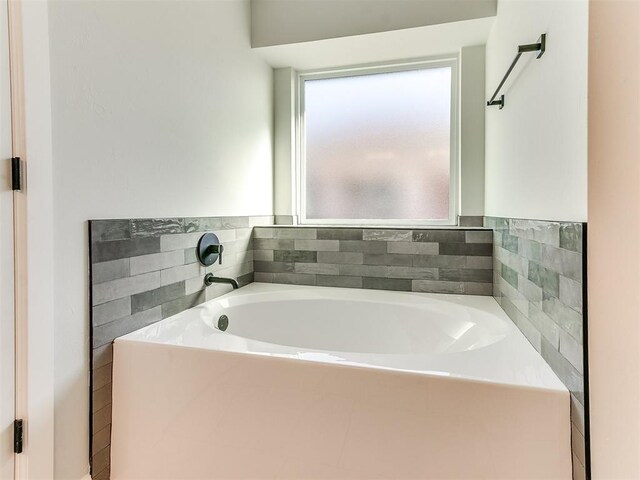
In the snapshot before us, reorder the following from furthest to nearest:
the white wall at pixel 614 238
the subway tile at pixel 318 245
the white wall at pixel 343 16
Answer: the subway tile at pixel 318 245 → the white wall at pixel 343 16 → the white wall at pixel 614 238

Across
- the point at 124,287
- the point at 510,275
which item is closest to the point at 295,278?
the point at 124,287

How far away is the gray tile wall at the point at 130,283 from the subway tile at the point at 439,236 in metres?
1.16

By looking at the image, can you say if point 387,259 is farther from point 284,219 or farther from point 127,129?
point 127,129

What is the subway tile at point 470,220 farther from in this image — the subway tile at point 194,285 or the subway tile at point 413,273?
the subway tile at point 194,285

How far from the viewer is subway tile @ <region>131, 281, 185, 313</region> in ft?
4.40

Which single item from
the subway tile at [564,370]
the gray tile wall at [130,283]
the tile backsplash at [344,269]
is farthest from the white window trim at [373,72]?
the subway tile at [564,370]

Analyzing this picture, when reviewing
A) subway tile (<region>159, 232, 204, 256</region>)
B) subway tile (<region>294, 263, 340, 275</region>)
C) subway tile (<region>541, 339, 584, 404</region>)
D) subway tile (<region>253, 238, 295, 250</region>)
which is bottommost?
subway tile (<region>541, 339, 584, 404</region>)

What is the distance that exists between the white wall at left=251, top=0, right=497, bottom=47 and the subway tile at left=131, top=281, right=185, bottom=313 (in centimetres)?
160

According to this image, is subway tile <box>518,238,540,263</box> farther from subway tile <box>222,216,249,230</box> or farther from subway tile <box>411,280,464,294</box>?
subway tile <box>222,216,249,230</box>

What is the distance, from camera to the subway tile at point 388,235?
2041 millimetres

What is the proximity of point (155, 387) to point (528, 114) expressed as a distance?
5.29ft

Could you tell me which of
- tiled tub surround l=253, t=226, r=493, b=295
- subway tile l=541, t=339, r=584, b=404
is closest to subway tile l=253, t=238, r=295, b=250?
tiled tub surround l=253, t=226, r=493, b=295

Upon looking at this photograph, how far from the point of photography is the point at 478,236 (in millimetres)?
1942

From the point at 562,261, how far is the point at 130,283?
1410mm
